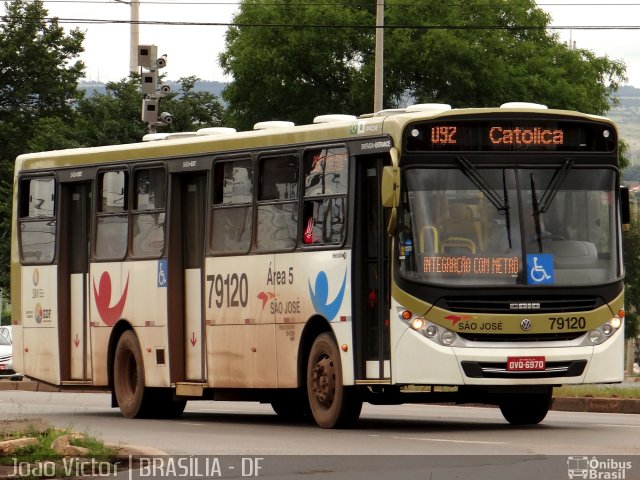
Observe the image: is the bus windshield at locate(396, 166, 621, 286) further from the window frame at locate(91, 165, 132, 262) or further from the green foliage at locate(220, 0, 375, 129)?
the green foliage at locate(220, 0, 375, 129)

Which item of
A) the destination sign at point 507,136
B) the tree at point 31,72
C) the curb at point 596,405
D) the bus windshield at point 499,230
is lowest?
the curb at point 596,405

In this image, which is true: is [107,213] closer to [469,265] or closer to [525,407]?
[525,407]

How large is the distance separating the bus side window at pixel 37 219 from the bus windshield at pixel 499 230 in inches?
294

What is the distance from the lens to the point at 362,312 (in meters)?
18.2

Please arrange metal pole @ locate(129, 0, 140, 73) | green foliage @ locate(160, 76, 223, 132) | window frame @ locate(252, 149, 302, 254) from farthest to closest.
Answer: metal pole @ locate(129, 0, 140, 73), green foliage @ locate(160, 76, 223, 132), window frame @ locate(252, 149, 302, 254)

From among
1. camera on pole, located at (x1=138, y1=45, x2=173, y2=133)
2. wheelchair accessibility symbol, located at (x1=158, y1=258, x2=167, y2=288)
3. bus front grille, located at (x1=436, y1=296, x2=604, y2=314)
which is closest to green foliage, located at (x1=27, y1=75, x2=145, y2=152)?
camera on pole, located at (x1=138, y1=45, x2=173, y2=133)

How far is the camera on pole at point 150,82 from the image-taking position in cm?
3391

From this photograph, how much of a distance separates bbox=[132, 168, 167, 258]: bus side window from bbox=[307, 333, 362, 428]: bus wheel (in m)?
3.61

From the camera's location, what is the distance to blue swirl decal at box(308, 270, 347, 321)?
1848 centimetres

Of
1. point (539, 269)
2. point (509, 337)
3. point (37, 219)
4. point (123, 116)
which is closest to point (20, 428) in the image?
point (509, 337)

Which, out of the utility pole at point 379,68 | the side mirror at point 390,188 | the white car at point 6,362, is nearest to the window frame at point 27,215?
the side mirror at point 390,188

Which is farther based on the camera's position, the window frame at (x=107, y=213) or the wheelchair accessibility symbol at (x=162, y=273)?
the window frame at (x=107, y=213)

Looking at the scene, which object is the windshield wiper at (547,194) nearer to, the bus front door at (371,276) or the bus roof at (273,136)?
the bus roof at (273,136)

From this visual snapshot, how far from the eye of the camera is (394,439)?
17.1m
